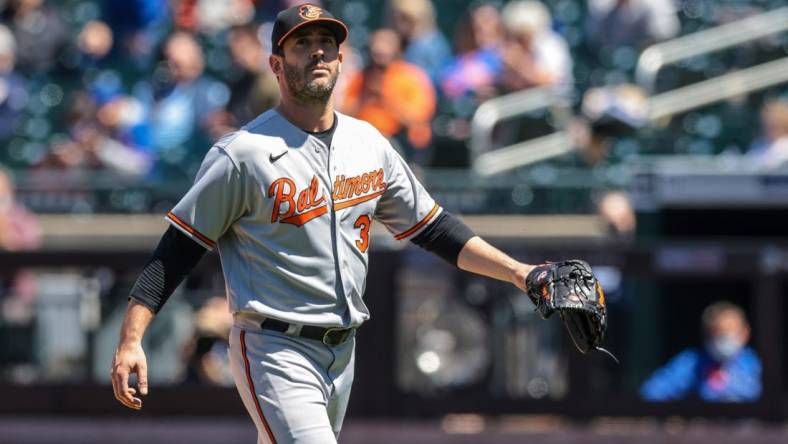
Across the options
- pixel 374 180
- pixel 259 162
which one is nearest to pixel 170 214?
pixel 259 162

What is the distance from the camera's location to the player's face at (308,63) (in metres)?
3.97

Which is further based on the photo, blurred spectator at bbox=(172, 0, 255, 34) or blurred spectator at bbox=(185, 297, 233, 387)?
blurred spectator at bbox=(172, 0, 255, 34)

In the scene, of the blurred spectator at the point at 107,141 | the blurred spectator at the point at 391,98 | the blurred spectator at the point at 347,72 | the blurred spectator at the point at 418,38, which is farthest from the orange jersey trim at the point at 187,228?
the blurred spectator at the point at 418,38

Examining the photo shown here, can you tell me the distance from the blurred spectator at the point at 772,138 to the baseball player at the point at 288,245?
5420 millimetres

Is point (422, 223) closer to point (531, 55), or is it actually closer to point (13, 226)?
point (13, 226)

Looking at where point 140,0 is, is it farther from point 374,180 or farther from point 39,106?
point 374,180

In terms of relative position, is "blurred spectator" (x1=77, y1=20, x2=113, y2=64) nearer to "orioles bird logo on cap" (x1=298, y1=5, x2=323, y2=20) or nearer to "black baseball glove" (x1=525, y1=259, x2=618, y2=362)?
"orioles bird logo on cap" (x1=298, y1=5, x2=323, y2=20)

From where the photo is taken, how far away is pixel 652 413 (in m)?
8.08

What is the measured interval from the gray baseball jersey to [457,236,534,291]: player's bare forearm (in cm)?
32

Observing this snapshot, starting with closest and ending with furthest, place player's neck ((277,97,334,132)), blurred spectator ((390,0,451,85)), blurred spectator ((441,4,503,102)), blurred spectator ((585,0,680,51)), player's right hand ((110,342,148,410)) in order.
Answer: player's right hand ((110,342,148,410))
player's neck ((277,97,334,132))
blurred spectator ((441,4,503,102))
blurred spectator ((390,0,451,85))
blurred spectator ((585,0,680,51))

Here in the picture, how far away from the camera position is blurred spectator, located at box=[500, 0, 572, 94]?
1026cm

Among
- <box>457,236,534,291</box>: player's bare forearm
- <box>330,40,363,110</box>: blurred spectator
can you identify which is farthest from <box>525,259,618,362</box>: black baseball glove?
<box>330,40,363,110</box>: blurred spectator

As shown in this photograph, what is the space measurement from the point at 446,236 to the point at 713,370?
4194 millimetres

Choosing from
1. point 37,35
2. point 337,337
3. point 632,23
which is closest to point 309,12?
point 337,337
